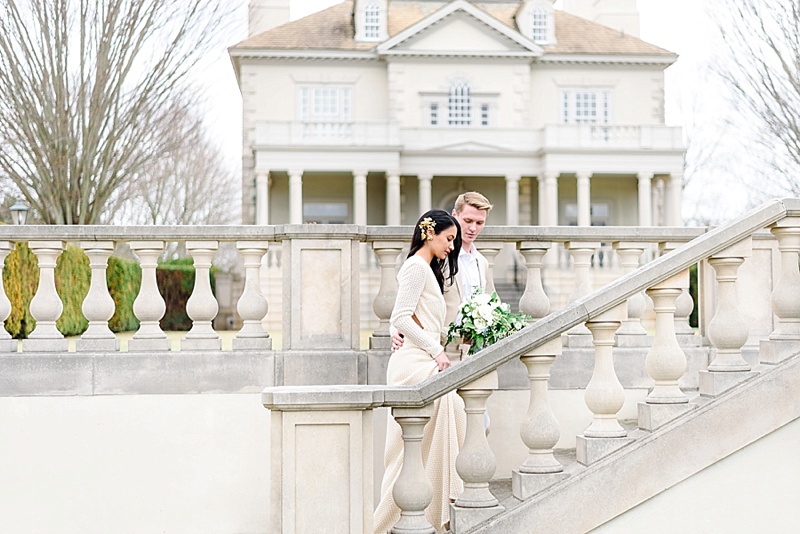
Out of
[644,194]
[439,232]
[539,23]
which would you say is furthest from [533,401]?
[539,23]

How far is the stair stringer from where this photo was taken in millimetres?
4102

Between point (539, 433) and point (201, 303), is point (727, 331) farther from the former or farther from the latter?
point (201, 303)

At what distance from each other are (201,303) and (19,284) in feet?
13.3

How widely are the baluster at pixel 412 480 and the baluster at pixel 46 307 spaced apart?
2.96 metres

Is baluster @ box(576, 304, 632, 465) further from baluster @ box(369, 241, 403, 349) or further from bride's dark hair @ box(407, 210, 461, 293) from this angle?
baluster @ box(369, 241, 403, 349)

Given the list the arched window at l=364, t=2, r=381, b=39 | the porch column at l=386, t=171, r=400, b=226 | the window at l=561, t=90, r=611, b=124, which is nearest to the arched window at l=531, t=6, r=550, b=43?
the window at l=561, t=90, r=611, b=124

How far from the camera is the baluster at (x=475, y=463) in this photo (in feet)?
13.4

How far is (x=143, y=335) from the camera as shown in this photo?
565cm

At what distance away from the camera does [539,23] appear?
30516 mm

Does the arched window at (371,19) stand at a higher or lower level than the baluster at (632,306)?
higher

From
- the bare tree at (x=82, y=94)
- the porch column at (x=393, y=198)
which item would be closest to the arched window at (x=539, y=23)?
the porch column at (x=393, y=198)

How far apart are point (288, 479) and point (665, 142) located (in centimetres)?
2452

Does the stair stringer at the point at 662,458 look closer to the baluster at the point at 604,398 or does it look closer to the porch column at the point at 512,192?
the baluster at the point at 604,398

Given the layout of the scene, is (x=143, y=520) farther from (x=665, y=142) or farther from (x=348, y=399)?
(x=665, y=142)
